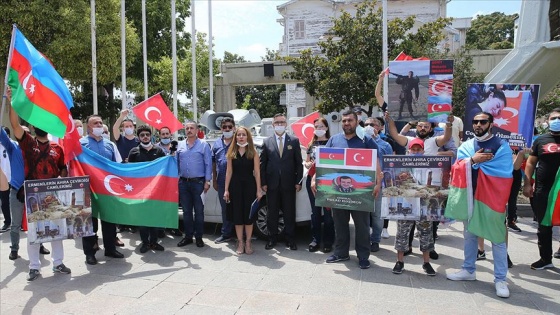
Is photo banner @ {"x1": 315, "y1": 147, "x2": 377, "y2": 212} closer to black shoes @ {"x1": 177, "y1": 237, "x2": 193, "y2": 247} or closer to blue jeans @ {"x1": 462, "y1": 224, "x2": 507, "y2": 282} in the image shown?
blue jeans @ {"x1": 462, "y1": 224, "x2": 507, "y2": 282}

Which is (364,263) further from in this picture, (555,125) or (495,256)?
(555,125)

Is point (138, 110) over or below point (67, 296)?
over

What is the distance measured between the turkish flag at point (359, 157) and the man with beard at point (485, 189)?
1.00 meters

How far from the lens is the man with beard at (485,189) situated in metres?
4.74

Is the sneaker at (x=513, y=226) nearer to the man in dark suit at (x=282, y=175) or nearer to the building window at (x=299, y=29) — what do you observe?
the man in dark suit at (x=282, y=175)

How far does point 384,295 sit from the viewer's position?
4.69m

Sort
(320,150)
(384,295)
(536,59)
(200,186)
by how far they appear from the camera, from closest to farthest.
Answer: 1. (384,295)
2. (320,150)
3. (200,186)
4. (536,59)

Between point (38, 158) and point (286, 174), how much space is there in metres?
3.33

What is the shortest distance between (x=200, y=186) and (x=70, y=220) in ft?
6.43

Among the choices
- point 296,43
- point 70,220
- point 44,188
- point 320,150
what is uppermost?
point 296,43

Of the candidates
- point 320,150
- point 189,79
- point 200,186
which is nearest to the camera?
point 320,150

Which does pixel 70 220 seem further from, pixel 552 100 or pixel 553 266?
pixel 552 100

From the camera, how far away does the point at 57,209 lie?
17.3 ft

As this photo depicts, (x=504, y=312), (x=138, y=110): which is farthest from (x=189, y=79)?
(x=504, y=312)
